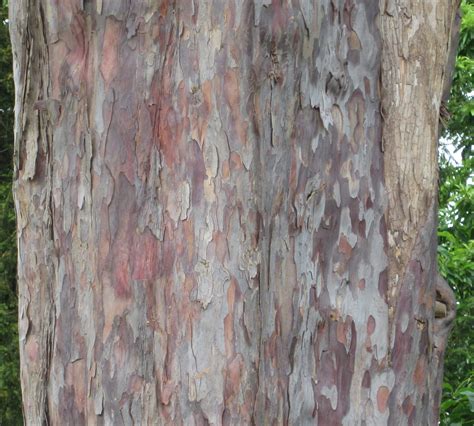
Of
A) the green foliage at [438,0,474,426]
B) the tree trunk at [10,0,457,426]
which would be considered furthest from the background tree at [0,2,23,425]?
the tree trunk at [10,0,457,426]

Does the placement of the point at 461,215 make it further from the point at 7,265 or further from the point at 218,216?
the point at 218,216

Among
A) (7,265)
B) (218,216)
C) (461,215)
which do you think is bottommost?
(7,265)

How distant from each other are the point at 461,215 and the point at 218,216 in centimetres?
662

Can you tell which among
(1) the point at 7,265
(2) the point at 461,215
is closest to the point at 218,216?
(1) the point at 7,265

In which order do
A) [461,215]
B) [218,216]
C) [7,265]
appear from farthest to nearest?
[461,215] → [7,265] → [218,216]

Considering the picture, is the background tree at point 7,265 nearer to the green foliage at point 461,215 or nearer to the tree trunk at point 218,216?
the green foliage at point 461,215

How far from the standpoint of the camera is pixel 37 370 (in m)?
2.02

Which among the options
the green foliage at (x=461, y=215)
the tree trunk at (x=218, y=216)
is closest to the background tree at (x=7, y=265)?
the green foliage at (x=461, y=215)

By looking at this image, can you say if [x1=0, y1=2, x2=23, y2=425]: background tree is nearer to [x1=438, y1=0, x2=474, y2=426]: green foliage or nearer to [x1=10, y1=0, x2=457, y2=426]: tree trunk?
[x1=438, y1=0, x2=474, y2=426]: green foliage

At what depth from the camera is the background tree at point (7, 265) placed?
7195 millimetres

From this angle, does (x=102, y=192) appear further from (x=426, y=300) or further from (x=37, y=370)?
(x=426, y=300)

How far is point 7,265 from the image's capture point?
7734mm

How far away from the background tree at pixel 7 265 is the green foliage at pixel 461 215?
3.60m

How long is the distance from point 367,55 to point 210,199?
1.83ft
